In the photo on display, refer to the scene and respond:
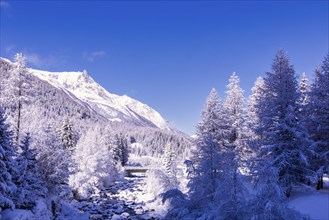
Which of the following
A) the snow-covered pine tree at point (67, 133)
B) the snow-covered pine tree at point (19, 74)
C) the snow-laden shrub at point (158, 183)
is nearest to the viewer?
the snow-covered pine tree at point (19, 74)

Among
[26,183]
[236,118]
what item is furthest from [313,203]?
[26,183]

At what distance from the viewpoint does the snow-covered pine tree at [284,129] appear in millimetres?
21156

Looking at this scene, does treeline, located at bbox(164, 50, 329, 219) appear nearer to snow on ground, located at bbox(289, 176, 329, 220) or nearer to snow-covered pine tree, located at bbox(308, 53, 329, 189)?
snow-covered pine tree, located at bbox(308, 53, 329, 189)

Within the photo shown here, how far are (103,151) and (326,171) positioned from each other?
1592 inches

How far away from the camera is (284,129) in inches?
848

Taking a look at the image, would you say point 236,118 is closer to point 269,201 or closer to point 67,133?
point 269,201

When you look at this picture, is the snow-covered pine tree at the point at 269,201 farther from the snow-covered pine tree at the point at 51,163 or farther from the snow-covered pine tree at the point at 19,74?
the snow-covered pine tree at the point at 19,74

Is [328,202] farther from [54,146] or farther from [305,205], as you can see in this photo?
[54,146]

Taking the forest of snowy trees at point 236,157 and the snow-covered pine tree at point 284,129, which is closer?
the forest of snowy trees at point 236,157

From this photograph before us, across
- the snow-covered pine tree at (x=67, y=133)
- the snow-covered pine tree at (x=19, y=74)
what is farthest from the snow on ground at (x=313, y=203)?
the snow-covered pine tree at (x=67, y=133)

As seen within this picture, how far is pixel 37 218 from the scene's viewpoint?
21375 mm

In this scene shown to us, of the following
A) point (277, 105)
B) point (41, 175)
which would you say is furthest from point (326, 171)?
point (41, 175)

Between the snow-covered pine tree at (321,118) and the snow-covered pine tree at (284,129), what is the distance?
108cm

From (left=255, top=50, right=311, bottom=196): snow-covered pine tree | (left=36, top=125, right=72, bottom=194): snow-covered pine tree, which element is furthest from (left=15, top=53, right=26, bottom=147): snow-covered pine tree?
(left=255, top=50, right=311, bottom=196): snow-covered pine tree
